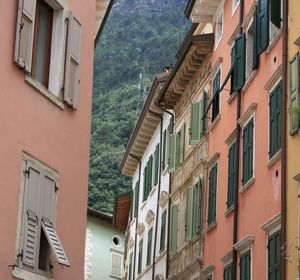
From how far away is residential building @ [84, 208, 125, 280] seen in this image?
1810 inches

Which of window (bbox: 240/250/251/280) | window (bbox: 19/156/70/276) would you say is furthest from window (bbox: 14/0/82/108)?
window (bbox: 240/250/251/280)

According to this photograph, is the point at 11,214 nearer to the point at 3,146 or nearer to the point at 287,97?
the point at 3,146

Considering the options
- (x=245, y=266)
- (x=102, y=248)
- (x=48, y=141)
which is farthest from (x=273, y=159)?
(x=102, y=248)

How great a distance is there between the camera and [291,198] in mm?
16969

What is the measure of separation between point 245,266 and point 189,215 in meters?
6.72

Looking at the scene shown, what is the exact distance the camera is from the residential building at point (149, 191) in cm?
3186

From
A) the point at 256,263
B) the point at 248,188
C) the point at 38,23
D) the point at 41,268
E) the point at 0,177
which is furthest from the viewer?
the point at 248,188

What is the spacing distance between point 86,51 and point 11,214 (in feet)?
14.3

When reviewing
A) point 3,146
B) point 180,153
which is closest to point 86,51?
point 3,146

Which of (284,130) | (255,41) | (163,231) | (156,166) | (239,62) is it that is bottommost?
(284,130)

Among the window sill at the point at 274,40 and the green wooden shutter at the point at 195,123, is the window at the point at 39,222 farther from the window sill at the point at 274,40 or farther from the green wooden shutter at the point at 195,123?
the green wooden shutter at the point at 195,123

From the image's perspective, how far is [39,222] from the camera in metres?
14.1

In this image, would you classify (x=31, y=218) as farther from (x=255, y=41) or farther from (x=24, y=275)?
(x=255, y=41)

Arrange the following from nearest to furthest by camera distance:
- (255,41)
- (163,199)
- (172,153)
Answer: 1. (255,41)
2. (172,153)
3. (163,199)
